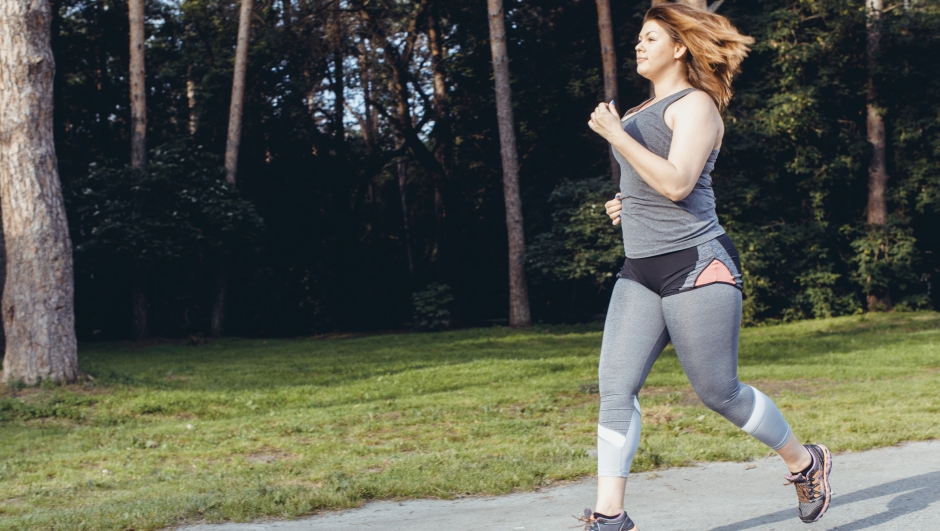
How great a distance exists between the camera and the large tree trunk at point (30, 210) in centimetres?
1007

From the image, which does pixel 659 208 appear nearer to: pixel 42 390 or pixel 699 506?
pixel 699 506

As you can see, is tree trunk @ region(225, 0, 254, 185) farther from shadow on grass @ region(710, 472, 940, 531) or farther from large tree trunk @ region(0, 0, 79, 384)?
shadow on grass @ region(710, 472, 940, 531)

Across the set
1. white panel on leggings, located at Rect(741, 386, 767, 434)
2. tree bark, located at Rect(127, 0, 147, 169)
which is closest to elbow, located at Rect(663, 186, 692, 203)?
white panel on leggings, located at Rect(741, 386, 767, 434)

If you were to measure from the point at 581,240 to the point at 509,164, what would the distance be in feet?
8.38

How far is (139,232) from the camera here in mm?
19859

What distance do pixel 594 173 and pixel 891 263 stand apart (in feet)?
24.6

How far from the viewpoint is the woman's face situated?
11.0 feet

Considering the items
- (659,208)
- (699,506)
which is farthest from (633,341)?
(699,506)

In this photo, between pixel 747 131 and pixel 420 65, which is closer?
pixel 747 131

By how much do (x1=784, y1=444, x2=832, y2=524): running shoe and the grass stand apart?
4.92ft

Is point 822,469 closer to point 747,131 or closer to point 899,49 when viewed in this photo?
point 747,131

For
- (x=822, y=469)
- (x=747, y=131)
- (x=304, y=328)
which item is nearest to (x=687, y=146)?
(x=822, y=469)

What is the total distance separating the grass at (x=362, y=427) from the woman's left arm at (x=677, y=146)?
221 centimetres

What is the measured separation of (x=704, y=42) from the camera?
10.9 ft
